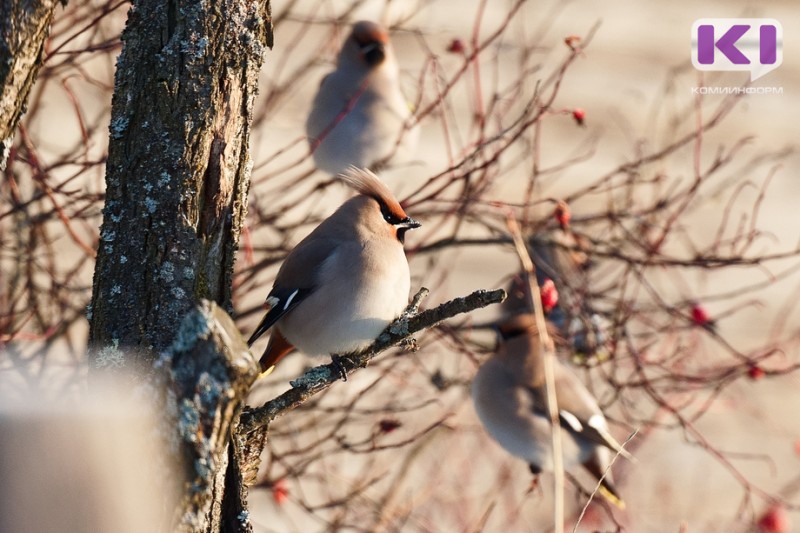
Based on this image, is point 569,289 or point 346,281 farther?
point 569,289

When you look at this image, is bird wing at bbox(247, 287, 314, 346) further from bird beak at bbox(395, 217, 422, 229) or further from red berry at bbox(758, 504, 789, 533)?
red berry at bbox(758, 504, 789, 533)

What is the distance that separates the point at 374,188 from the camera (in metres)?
2.89

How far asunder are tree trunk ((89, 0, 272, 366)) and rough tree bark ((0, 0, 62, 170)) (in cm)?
33

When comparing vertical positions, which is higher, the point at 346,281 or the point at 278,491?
the point at 346,281

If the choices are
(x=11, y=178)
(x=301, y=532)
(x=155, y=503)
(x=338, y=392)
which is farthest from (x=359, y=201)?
(x=301, y=532)

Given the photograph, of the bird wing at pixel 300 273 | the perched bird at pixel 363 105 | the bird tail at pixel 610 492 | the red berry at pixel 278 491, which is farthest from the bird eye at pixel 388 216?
the bird tail at pixel 610 492

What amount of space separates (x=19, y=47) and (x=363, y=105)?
8.79 feet

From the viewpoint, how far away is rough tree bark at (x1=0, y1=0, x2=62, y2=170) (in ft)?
4.55

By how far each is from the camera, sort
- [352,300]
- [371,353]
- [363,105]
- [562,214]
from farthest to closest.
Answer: [363,105]
[562,214]
[352,300]
[371,353]

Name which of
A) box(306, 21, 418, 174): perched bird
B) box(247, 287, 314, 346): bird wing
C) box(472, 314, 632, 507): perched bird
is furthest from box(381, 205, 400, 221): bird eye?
box(472, 314, 632, 507): perched bird

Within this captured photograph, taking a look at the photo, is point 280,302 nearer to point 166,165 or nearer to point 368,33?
point 166,165

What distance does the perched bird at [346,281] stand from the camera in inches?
110

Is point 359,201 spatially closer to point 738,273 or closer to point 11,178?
point 11,178

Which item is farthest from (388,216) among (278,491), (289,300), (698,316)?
(698,316)
